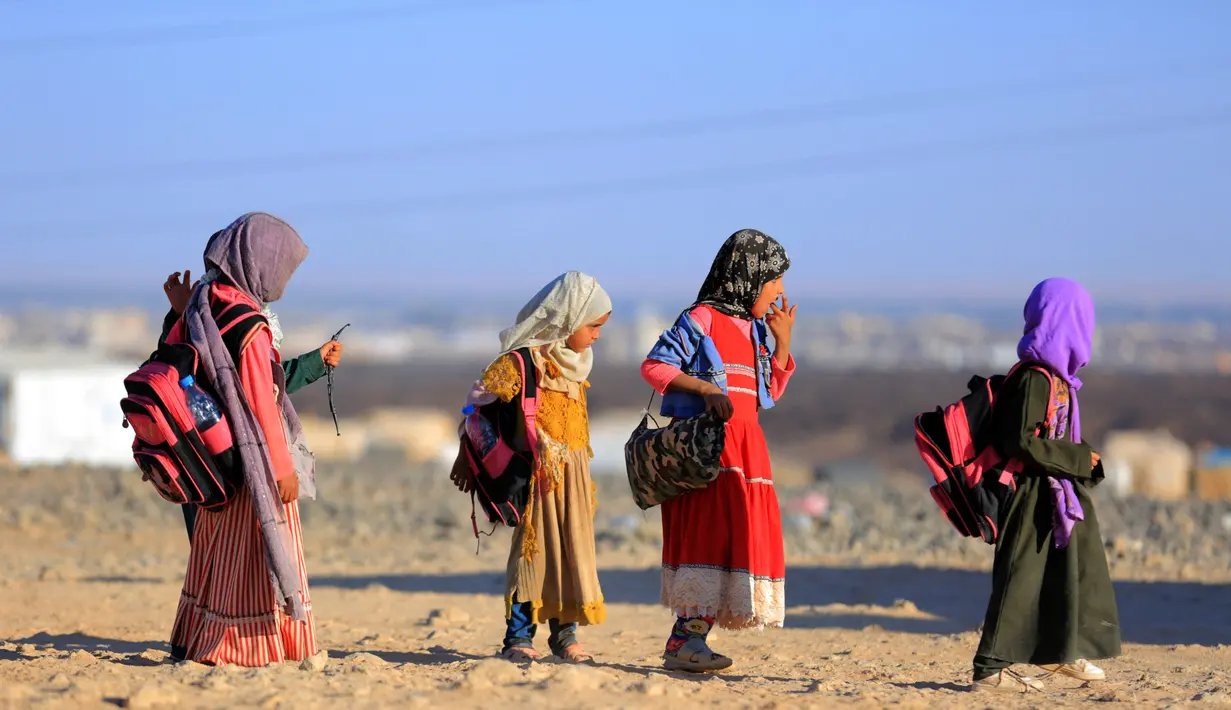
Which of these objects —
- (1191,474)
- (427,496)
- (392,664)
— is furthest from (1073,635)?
(1191,474)

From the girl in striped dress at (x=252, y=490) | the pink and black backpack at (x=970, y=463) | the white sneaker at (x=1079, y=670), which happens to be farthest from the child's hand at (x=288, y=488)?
the white sneaker at (x=1079, y=670)

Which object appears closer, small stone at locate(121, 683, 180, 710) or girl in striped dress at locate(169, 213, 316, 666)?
small stone at locate(121, 683, 180, 710)

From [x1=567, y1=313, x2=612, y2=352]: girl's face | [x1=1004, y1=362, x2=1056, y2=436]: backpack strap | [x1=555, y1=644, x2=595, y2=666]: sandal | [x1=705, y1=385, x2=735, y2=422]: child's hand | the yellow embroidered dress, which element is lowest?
[x1=555, y1=644, x2=595, y2=666]: sandal

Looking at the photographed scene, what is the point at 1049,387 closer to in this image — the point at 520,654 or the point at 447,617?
the point at 520,654

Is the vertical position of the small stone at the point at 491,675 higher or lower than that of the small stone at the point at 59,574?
higher

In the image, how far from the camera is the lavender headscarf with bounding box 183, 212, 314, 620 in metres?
5.18

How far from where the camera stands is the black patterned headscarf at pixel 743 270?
574cm

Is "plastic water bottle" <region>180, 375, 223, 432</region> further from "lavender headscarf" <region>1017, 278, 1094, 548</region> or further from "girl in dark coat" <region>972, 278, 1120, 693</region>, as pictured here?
"lavender headscarf" <region>1017, 278, 1094, 548</region>

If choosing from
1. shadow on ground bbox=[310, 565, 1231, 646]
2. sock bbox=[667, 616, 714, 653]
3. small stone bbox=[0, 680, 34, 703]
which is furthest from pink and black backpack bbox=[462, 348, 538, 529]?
shadow on ground bbox=[310, 565, 1231, 646]

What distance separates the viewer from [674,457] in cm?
551

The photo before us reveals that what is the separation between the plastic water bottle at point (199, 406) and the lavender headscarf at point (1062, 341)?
10.1ft

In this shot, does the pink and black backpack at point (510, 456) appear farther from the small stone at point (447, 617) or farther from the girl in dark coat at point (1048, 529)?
the small stone at point (447, 617)

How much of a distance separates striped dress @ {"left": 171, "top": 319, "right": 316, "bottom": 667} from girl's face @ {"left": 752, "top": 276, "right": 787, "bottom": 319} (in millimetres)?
1901

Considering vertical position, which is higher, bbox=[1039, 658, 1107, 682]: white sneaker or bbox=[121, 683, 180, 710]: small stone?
bbox=[1039, 658, 1107, 682]: white sneaker
